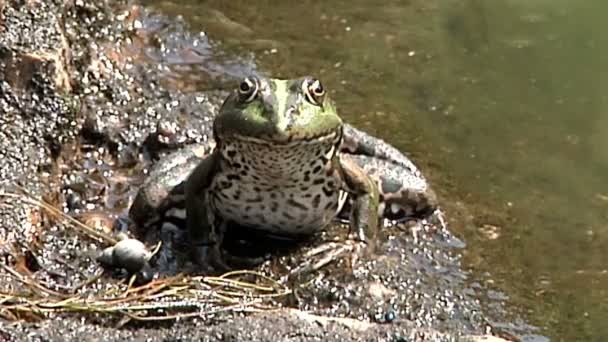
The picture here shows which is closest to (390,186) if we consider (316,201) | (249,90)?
(316,201)

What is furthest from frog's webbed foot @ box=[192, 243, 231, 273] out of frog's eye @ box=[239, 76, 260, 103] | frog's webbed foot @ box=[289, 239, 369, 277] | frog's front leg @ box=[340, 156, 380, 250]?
frog's eye @ box=[239, 76, 260, 103]

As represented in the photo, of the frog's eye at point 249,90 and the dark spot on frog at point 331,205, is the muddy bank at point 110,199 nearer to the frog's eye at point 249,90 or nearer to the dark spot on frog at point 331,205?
the dark spot on frog at point 331,205

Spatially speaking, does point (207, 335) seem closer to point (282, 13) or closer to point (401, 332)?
point (401, 332)

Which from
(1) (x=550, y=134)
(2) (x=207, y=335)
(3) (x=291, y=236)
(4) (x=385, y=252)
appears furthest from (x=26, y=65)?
(1) (x=550, y=134)

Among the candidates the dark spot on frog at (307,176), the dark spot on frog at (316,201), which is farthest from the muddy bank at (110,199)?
the dark spot on frog at (307,176)

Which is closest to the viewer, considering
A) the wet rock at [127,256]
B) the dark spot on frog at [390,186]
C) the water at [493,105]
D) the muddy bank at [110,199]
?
the muddy bank at [110,199]

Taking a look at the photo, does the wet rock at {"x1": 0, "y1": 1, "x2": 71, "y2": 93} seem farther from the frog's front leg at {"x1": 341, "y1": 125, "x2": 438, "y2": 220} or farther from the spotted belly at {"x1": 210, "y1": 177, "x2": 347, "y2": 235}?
the frog's front leg at {"x1": 341, "y1": 125, "x2": 438, "y2": 220}
